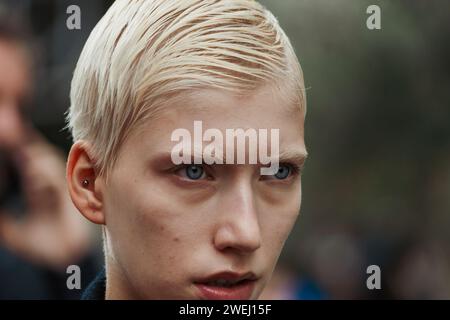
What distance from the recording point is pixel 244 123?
2.49 meters

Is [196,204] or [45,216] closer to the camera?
[196,204]

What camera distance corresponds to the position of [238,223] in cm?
243

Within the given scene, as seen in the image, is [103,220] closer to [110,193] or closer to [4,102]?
[110,193]

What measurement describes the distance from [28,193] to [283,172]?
7.72 ft

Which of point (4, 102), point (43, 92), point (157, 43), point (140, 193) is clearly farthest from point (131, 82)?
point (43, 92)

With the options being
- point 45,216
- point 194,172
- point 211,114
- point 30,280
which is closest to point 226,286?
point 194,172

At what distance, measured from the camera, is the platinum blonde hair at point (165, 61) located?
2.50m

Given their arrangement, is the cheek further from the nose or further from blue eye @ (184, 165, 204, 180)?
A: blue eye @ (184, 165, 204, 180)

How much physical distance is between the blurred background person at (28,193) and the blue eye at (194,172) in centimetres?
159

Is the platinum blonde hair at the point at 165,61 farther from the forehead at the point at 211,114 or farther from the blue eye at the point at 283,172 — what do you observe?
the blue eye at the point at 283,172

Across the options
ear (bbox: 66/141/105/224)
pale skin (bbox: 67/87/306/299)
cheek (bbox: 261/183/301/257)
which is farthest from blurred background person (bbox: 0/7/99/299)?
cheek (bbox: 261/183/301/257)

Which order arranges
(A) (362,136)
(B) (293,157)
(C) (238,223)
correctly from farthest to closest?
(A) (362,136) → (B) (293,157) → (C) (238,223)

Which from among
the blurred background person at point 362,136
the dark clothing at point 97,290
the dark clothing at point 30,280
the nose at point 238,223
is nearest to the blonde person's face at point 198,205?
the nose at point 238,223

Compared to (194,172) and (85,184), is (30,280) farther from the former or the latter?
(194,172)
